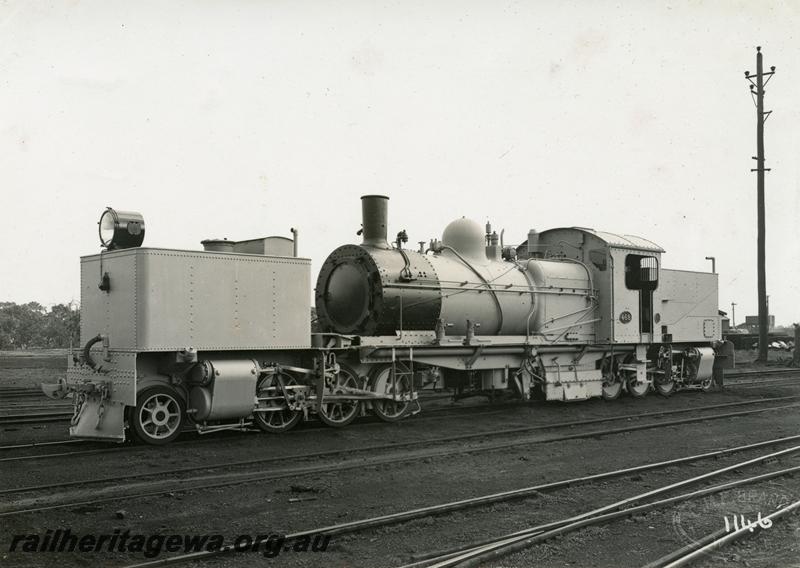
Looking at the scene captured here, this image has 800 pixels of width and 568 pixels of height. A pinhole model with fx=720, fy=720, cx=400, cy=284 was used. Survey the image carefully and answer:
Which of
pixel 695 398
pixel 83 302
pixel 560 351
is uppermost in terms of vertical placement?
pixel 83 302

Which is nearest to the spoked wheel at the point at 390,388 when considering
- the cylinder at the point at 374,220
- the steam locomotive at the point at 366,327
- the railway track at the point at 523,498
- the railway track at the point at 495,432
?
the steam locomotive at the point at 366,327

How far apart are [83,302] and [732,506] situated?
29.5ft

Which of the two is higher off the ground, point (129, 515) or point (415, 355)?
point (415, 355)

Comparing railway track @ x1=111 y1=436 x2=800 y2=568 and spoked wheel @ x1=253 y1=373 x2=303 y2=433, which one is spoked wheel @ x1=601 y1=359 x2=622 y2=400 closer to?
railway track @ x1=111 y1=436 x2=800 y2=568

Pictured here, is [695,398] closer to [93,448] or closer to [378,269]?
[378,269]

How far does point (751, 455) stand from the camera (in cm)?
951

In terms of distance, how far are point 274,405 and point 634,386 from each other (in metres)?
9.41

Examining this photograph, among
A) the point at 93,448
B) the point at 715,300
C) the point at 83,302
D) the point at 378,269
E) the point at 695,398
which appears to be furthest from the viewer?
the point at 715,300

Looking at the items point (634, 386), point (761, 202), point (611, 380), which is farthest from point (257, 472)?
point (761, 202)

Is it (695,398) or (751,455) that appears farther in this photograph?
(695,398)

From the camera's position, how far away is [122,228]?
33.3ft

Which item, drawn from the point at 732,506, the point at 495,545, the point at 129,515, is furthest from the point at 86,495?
the point at 732,506

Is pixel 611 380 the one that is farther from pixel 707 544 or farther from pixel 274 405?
pixel 707 544

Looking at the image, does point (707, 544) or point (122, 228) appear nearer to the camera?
point (707, 544)
